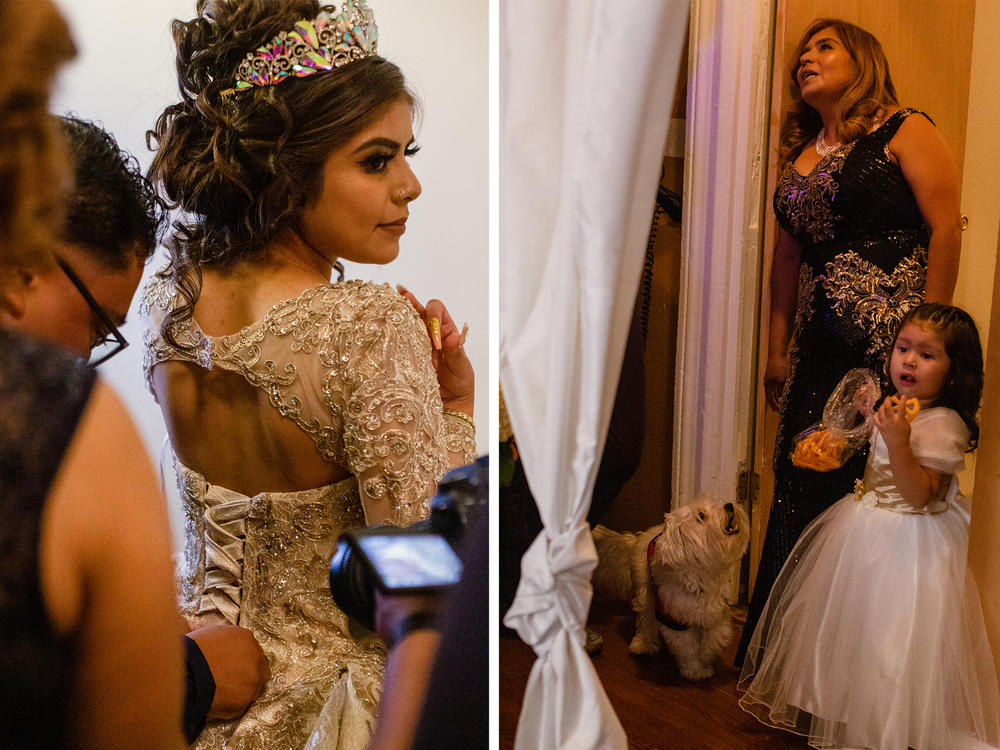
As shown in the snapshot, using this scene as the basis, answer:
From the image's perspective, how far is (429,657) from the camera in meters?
1.44

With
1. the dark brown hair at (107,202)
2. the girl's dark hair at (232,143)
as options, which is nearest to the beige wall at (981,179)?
the girl's dark hair at (232,143)

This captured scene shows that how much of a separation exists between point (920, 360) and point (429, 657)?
4.07ft

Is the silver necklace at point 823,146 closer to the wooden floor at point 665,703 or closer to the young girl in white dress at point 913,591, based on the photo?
the young girl in white dress at point 913,591

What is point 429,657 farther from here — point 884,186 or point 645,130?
point 884,186

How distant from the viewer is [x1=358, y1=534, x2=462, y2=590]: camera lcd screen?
1375 mm

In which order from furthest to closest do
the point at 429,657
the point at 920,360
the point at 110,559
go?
1. the point at 920,360
2. the point at 429,657
3. the point at 110,559

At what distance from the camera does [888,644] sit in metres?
1.76

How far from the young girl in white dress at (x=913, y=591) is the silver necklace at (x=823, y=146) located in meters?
0.43

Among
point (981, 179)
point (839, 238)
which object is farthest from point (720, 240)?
point (981, 179)

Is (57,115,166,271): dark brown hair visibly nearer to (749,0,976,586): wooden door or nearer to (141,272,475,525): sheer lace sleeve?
(141,272,475,525): sheer lace sleeve

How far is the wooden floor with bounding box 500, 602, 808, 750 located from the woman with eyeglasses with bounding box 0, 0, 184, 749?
0.79 metres

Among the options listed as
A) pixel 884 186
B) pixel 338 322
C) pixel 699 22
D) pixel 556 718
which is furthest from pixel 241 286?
pixel 884 186

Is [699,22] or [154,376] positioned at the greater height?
[699,22]

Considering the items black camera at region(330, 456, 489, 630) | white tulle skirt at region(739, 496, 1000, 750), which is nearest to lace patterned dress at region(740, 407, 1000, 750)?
white tulle skirt at region(739, 496, 1000, 750)
